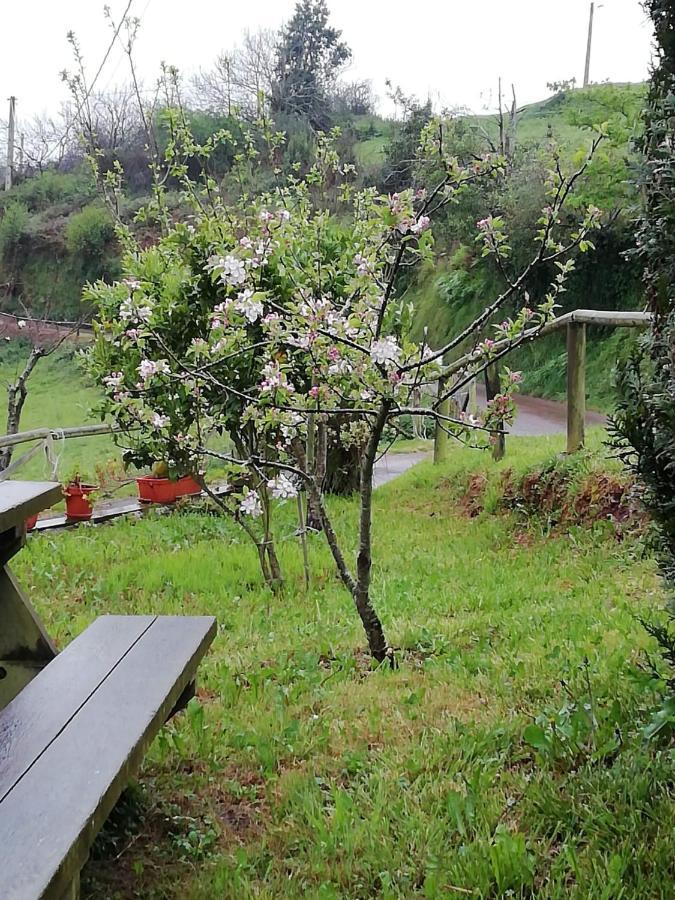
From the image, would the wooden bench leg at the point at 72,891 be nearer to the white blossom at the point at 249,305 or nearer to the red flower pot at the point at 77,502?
the white blossom at the point at 249,305

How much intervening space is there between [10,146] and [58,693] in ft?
70.9

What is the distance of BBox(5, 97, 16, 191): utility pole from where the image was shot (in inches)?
685

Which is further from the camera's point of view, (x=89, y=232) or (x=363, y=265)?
(x=89, y=232)

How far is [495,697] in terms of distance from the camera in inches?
95.3

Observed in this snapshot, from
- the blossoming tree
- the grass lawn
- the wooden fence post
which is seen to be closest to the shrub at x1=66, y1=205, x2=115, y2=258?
the blossoming tree

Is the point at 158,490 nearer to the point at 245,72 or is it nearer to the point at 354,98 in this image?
the point at 245,72

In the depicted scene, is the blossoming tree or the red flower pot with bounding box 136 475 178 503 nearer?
the blossoming tree

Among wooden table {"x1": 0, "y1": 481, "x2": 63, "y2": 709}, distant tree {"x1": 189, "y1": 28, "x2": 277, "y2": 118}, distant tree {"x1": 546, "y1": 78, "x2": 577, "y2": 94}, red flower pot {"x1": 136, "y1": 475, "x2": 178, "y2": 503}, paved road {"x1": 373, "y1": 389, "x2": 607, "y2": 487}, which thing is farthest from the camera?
distant tree {"x1": 546, "y1": 78, "x2": 577, "y2": 94}

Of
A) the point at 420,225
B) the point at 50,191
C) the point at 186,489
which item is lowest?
the point at 186,489

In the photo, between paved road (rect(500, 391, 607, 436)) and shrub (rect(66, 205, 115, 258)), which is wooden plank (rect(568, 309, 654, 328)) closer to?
paved road (rect(500, 391, 607, 436))

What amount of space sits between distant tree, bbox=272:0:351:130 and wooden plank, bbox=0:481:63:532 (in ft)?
58.2

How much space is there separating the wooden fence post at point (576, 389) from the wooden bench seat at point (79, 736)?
3837 millimetres

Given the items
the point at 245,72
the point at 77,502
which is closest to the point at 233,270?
the point at 77,502

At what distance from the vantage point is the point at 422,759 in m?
2.07
